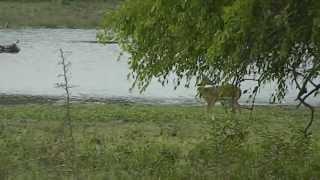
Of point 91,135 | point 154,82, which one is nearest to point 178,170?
point 91,135

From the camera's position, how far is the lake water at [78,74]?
24.4 metres

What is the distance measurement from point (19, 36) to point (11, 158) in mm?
40957

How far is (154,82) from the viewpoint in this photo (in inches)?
1084

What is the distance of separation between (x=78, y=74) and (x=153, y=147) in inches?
756

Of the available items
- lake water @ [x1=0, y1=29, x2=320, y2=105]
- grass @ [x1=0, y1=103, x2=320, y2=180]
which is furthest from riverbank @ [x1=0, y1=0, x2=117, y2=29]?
grass @ [x1=0, y1=103, x2=320, y2=180]

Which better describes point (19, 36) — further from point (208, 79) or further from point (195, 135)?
point (208, 79)

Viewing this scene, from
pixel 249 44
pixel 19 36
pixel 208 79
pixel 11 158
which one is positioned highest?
pixel 249 44

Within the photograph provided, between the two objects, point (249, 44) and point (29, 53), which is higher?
point (249, 44)

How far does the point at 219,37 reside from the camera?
24.6 feet

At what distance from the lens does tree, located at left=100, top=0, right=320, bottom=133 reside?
7.39 m

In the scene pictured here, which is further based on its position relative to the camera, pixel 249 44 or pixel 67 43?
pixel 67 43

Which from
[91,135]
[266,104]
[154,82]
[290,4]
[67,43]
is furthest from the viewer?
[67,43]

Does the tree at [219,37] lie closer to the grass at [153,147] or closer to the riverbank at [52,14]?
the grass at [153,147]

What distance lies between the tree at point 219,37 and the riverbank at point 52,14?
50.3 m
